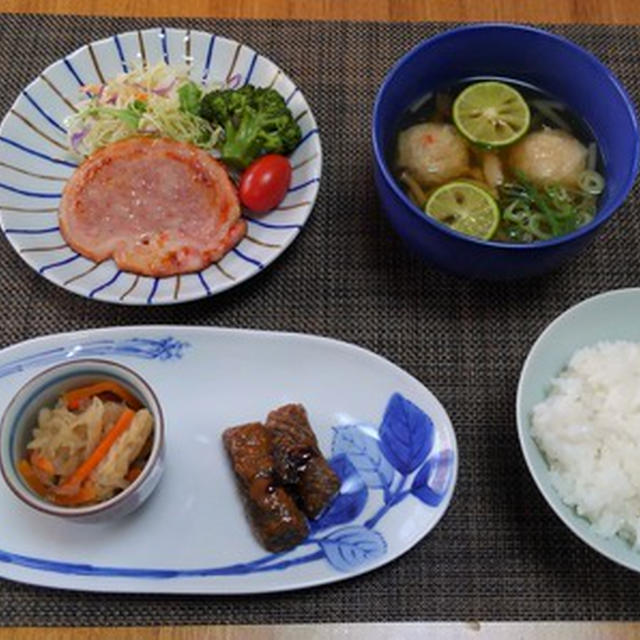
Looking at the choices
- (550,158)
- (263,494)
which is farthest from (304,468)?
(550,158)

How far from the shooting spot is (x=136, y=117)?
1.50 metres

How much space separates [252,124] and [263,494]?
674 mm

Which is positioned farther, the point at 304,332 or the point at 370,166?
the point at 370,166

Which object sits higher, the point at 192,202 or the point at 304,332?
the point at 192,202

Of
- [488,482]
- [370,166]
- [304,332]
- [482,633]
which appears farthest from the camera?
[370,166]

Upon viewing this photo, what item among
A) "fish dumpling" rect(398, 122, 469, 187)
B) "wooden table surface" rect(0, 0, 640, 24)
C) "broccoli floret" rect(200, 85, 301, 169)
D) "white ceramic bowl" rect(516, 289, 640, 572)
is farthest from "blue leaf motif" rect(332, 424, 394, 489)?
"wooden table surface" rect(0, 0, 640, 24)

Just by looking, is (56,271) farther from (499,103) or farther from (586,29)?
(586,29)

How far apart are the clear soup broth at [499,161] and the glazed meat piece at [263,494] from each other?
0.47m

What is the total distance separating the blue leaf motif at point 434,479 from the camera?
3.95ft

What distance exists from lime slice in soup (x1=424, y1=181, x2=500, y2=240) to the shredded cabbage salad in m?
0.46

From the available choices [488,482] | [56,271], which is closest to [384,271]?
[488,482]

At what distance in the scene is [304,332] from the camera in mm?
1373

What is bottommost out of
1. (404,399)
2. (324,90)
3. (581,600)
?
(581,600)

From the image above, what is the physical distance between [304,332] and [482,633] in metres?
0.55
